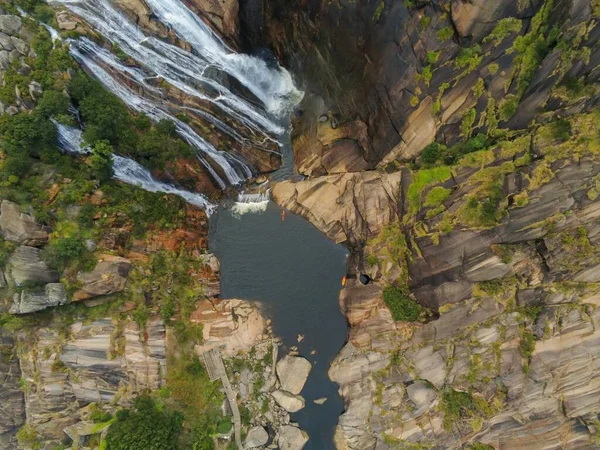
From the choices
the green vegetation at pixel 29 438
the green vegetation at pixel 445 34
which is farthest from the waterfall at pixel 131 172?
the green vegetation at pixel 445 34

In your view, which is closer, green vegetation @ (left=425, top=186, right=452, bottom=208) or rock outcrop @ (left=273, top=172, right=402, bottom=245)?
green vegetation @ (left=425, top=186, right=452, bottom=208)

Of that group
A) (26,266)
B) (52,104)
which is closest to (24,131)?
(52,104)

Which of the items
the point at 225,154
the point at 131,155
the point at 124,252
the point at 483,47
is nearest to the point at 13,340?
the point at 124,252

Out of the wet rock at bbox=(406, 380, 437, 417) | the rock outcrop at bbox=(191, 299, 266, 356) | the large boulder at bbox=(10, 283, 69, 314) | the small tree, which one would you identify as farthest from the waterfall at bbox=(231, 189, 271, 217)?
the wet rock at bbox=(406, 380, 437, 417)

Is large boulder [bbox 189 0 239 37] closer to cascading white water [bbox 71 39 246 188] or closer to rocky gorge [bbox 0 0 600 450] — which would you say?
rocky gorge [bbox 0 0 600 450]

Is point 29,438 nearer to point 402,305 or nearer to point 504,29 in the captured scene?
point 402,305
